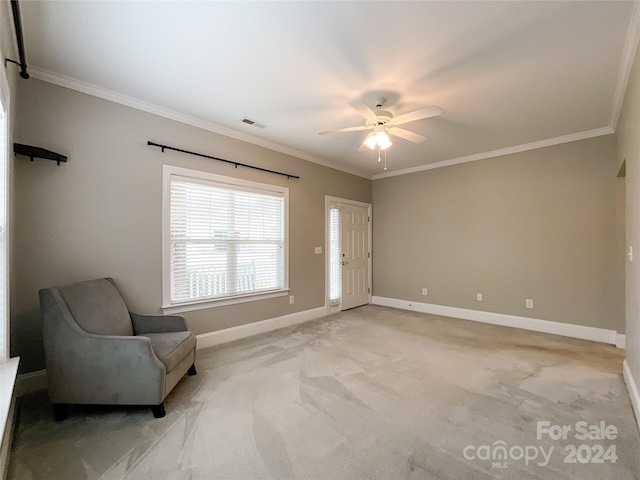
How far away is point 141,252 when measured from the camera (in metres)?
2.98

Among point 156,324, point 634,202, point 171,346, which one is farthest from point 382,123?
point 156,324

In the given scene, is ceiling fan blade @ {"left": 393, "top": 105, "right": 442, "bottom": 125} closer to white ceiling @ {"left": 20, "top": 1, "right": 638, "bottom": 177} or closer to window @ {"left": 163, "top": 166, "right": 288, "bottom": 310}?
white ceiling @ {"left": 20, "top": 1, "right": 638, "bottom": 177}

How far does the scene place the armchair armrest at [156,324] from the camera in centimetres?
267

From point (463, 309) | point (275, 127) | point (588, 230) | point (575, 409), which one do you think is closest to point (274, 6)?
point (275, 127)

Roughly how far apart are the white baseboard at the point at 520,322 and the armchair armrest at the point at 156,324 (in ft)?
13.4

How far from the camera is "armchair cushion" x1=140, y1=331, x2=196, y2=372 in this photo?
2.18m

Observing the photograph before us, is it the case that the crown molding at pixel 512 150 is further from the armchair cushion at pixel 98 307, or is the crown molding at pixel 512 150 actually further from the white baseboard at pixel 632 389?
the armchair cushion at pixel 98 307

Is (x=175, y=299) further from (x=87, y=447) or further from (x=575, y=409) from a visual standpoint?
(x=575, y=409)

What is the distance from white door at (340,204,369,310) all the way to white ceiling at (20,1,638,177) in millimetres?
2359

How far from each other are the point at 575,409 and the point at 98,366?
3.47m

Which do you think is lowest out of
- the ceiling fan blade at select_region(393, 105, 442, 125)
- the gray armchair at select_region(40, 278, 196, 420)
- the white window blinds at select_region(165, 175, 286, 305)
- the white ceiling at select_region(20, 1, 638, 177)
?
the gray armchair at select_region(40, 278, 196, 420)

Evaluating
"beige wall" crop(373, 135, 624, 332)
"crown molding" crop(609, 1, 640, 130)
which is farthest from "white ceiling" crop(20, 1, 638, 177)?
A: "beige wall" crop(373, 135, 624, 332)

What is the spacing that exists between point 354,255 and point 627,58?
4.19m

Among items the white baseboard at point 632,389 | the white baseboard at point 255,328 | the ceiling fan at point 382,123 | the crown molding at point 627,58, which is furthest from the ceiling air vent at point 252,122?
the white baseboard at point 632,389
